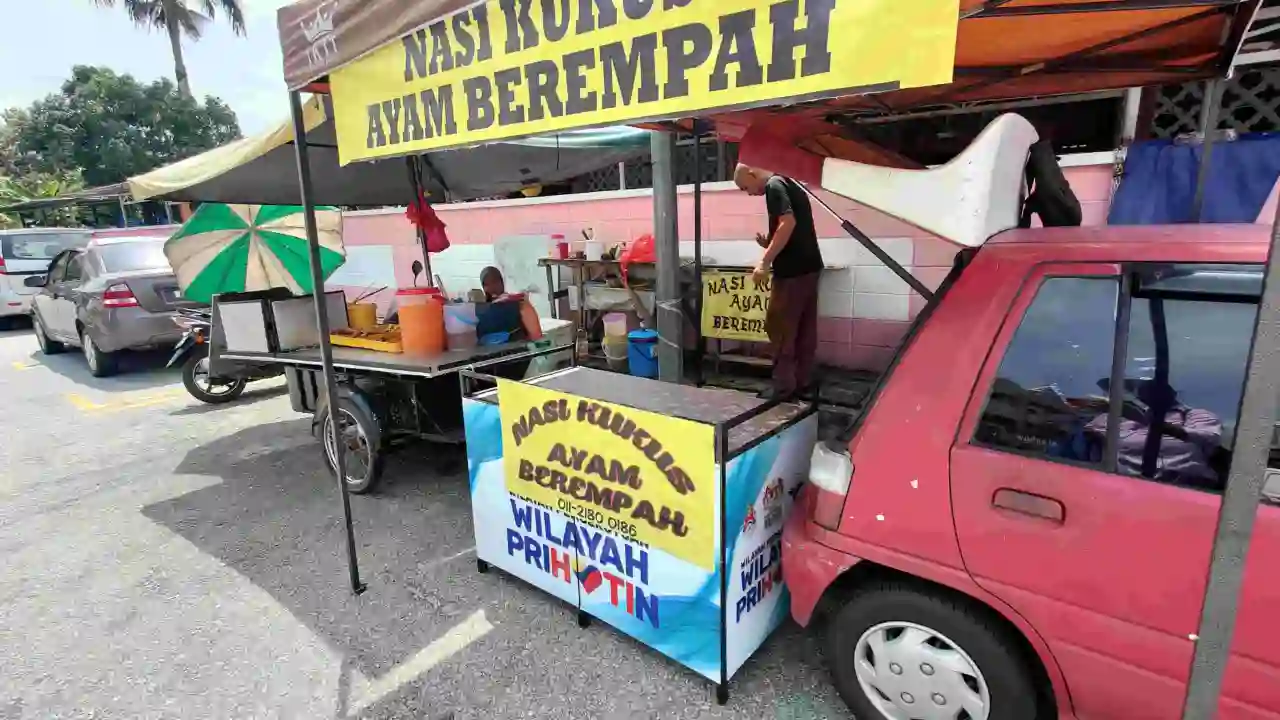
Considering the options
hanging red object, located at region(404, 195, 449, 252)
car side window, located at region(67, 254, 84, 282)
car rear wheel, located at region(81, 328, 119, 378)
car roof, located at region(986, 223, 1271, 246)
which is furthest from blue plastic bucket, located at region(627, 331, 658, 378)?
car side window, located at region(67, 254, 84, 282)

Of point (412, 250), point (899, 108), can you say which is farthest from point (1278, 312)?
point (412, 250)

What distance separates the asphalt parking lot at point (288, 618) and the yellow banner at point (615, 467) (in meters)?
0.58

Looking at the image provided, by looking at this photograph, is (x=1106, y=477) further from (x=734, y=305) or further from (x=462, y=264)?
(x=462, y=264)

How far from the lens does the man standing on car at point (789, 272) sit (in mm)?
4219

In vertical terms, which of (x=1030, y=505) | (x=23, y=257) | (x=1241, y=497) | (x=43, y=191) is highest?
(x=43, y=191)

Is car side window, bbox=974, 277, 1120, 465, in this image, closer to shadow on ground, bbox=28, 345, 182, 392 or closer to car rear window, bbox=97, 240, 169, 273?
shadow on ground, bbox=28, 345, 182, 392

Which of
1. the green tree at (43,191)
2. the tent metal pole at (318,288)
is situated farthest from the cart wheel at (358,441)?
the green tree at (43,191)

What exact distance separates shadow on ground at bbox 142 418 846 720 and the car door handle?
1061 mm

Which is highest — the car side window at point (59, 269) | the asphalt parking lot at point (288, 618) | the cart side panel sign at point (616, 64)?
the cart side panel sign at point (616, 64)

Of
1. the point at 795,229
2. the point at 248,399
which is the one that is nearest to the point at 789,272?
the point at 795,229

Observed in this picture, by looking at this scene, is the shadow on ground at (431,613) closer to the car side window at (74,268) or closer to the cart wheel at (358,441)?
the cart wheel at (358,441)

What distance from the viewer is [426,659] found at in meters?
2.65

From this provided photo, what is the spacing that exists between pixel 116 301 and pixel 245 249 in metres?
3.73

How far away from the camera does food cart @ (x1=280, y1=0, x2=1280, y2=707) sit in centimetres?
143
